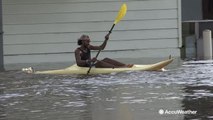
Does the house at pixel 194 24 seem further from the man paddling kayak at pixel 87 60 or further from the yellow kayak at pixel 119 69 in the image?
the man paddling kayak at pixel 87 60

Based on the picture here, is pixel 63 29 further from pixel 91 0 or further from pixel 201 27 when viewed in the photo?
pixel 201 27

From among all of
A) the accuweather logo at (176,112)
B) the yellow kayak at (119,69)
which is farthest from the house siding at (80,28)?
the accuweather logo at (176,112)

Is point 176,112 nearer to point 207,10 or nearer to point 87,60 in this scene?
point 87,60

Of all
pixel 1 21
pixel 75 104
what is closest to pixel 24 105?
pixel 75 104

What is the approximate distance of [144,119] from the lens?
6.82 metres

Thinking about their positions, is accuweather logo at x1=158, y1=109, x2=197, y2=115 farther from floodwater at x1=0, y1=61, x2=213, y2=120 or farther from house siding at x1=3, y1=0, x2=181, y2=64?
house siding at x1=3, y1=0, x2=181, y2=64

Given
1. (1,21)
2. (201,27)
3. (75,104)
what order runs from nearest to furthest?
(75,104) < (1,21) < (201,27)

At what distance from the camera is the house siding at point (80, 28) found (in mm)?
19875

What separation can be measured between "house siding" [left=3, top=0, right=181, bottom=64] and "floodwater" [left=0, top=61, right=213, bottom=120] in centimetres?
649

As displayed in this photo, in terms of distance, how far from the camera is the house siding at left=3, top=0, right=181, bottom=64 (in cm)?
1988

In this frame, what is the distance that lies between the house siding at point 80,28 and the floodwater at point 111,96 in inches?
255

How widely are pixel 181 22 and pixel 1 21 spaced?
6835mm

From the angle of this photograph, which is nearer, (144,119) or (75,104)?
(144,119)

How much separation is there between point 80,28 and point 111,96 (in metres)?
11.0
